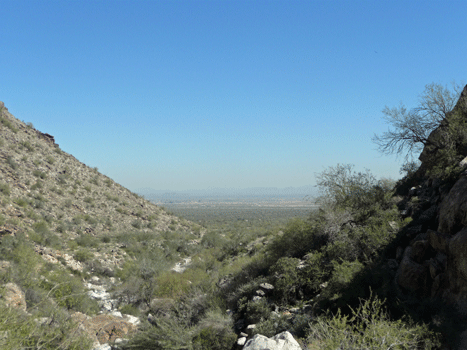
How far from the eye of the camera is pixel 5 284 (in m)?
10.8

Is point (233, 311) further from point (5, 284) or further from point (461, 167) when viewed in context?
point (461, 167)

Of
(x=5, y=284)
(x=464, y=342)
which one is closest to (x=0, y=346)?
(x=5, y=284)

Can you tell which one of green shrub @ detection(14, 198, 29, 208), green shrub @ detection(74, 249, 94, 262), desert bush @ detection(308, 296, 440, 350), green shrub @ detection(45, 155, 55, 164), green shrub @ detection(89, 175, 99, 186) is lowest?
green shrub @ detection(74, 249, 94, 262)

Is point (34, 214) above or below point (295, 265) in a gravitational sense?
above

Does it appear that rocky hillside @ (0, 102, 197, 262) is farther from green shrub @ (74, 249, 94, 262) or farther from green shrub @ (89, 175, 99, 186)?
green shrub @ (74, 249, 94, 262)

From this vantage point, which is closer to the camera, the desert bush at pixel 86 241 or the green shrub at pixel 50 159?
the desert bush at pixel 86 241

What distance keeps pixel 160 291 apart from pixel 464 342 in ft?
39.3

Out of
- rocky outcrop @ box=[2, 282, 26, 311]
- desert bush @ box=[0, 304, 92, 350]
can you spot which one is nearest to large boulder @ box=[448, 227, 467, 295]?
desert bush @ box=[0, 304, 92, 350]

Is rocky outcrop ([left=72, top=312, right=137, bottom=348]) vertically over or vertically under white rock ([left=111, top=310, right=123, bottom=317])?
over

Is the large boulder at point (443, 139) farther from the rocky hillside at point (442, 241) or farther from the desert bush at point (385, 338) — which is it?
the desert bush at point (385, 338)

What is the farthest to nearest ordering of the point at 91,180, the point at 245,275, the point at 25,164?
the point at 91,180, the point at 25,164, the point at 245,275

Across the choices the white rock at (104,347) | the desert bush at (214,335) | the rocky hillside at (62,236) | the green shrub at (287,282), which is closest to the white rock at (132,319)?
the rocky hillside at (62,236)

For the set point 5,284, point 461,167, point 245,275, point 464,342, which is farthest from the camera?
point 245,275

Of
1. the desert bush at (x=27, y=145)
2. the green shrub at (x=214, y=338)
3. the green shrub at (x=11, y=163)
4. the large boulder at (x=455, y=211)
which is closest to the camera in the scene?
the large boulder at (x=455, y=211)
